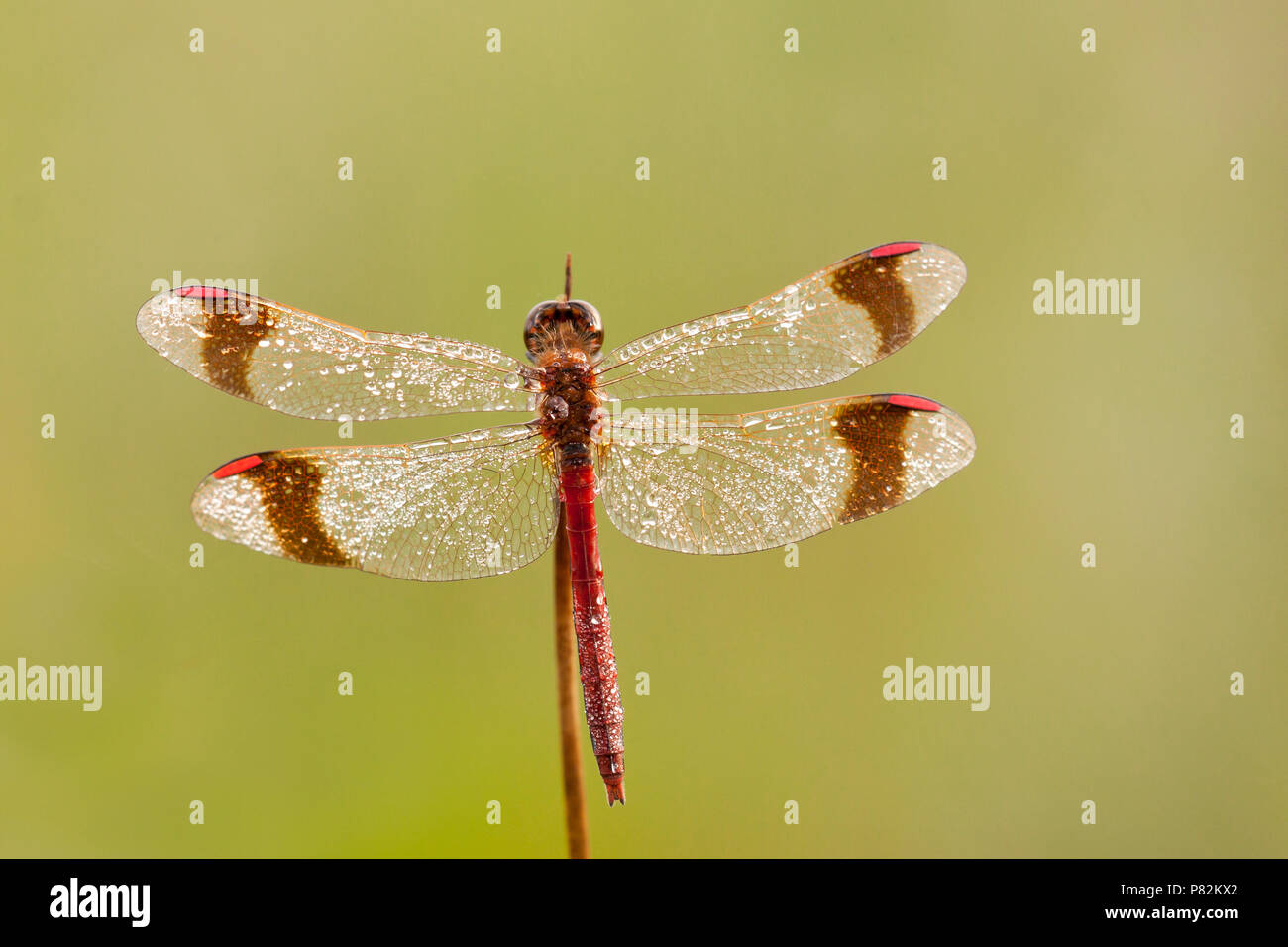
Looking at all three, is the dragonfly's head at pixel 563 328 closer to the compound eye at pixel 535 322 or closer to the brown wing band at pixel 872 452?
the compound eye at pixel 535 322

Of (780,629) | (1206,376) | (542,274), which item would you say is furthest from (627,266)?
(1206,376)

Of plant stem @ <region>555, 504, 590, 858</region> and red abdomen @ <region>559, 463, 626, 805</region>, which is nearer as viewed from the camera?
plant stem @ <region>555, 504, 590, 858</region>

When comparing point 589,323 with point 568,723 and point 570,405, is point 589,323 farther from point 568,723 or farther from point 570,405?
point 568,723

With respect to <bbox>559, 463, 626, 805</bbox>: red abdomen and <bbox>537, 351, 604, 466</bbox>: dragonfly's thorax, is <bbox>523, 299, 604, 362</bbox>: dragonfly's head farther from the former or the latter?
<bbox>559, 463, 626, 805</bbox>: red abdomen

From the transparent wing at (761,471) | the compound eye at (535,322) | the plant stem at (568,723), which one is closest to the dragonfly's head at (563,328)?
the compound eye at (535,322)

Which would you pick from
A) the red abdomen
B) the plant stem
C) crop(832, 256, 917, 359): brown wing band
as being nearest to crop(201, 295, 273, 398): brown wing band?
the red abdomen

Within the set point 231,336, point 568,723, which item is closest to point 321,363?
point 231,336

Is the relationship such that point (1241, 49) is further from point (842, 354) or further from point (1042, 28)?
point (842, 354)
